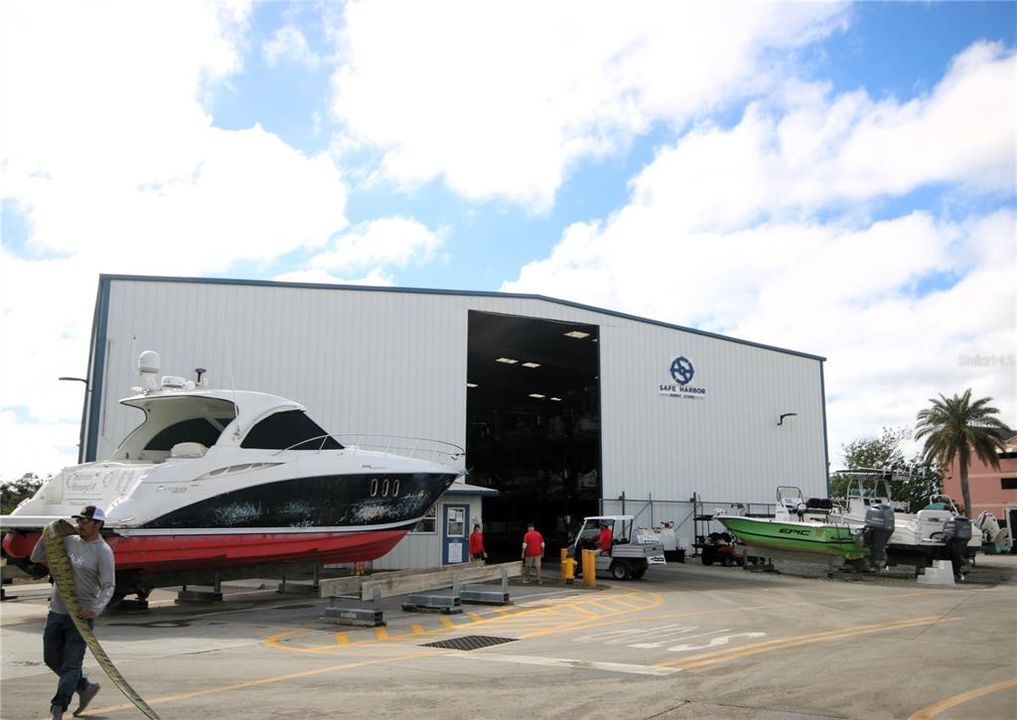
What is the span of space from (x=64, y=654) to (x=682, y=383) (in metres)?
24.7

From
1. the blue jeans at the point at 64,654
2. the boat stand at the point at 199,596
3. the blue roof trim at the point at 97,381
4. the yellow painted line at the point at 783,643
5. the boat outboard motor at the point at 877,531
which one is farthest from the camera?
the boat outboard motor at the point at 877,531

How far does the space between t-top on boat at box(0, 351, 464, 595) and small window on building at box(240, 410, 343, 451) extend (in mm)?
20

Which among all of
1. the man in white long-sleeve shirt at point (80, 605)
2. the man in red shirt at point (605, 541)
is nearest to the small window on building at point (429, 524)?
the man in red shirt at point (605, 541)

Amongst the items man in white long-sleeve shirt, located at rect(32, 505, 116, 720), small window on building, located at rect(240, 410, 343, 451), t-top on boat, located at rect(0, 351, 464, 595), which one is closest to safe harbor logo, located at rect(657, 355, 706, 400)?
t-top on boat, located at rect(0, 351, 464, 595)

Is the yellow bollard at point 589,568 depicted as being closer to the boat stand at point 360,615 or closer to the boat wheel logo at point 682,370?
the boat stand at point 360,615

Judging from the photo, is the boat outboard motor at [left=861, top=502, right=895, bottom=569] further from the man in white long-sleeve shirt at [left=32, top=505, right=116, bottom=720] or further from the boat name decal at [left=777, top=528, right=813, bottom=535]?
the man in white long-sleeve shirt at [left=32, top=505, right=116, bottom=720]

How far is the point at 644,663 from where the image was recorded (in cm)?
852

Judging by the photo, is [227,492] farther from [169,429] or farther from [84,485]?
[169,429]

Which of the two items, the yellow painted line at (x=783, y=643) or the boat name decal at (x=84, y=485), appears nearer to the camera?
the yellow painted line at (x=783, y=643)

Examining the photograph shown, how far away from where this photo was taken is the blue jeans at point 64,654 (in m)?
5.75

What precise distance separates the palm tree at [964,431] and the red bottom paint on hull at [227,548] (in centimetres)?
3939

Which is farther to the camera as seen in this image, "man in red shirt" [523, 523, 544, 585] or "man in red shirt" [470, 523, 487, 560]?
"man in red shirt" [470, 523, 487, 560]

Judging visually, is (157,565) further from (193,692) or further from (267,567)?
(193,692)

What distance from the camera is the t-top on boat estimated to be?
12.8 m
